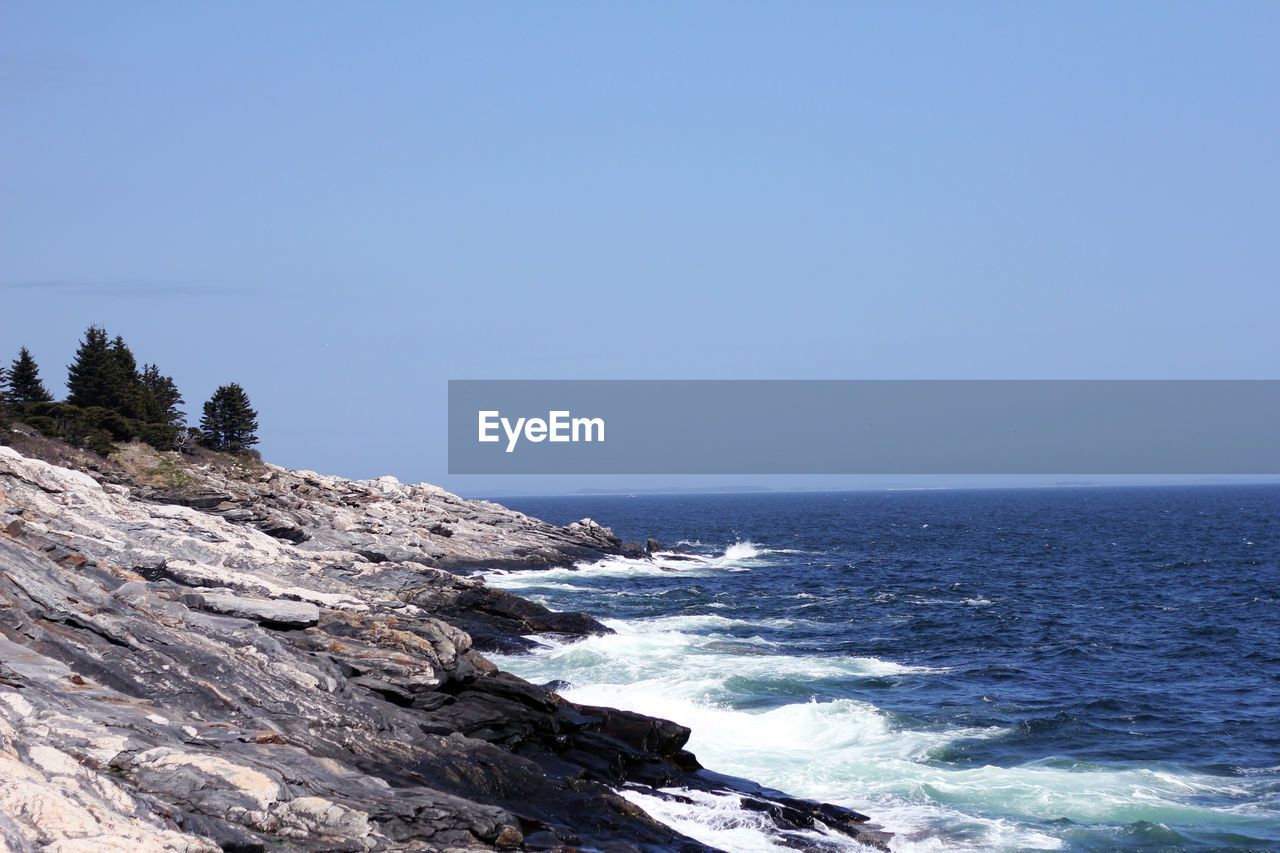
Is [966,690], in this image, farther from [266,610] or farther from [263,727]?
[263,727]

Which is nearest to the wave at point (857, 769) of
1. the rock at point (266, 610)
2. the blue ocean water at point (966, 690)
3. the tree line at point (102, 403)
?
the blue ocean water at point (966, 690)

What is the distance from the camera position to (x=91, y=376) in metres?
64.2

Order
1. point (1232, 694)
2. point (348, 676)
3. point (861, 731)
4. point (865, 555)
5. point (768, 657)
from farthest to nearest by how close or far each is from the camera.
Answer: point (865, 555) → point (768, 657) → point (1232, 694) → point (861, 731) → point (348, 676)

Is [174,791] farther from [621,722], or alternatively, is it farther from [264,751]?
[621,722]

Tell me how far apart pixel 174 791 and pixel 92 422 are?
54.4 m

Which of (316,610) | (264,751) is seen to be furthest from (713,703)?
(264,751)

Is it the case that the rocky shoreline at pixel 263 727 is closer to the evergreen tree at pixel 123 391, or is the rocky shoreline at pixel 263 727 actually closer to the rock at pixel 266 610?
the rock at pixel 266 610

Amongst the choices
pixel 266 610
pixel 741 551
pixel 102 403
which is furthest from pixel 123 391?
pixel 741 551

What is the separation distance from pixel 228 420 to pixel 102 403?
13453mm

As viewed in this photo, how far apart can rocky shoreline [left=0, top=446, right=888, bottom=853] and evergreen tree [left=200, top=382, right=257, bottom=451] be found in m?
45.1

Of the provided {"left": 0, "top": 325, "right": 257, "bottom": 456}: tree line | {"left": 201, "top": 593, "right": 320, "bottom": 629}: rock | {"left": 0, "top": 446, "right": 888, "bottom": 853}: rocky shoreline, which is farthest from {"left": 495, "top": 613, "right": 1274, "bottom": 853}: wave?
{"left": 0, "top": 325, "right": 257, "bottom": 456}: tree line

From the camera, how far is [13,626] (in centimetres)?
1811

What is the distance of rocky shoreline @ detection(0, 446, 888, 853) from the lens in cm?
1412

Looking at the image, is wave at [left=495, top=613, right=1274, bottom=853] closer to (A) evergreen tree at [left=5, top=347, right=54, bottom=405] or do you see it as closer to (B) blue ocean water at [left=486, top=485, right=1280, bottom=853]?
(B) blue ocean water at [left=486, top=485, right=1280, bottom=853]
